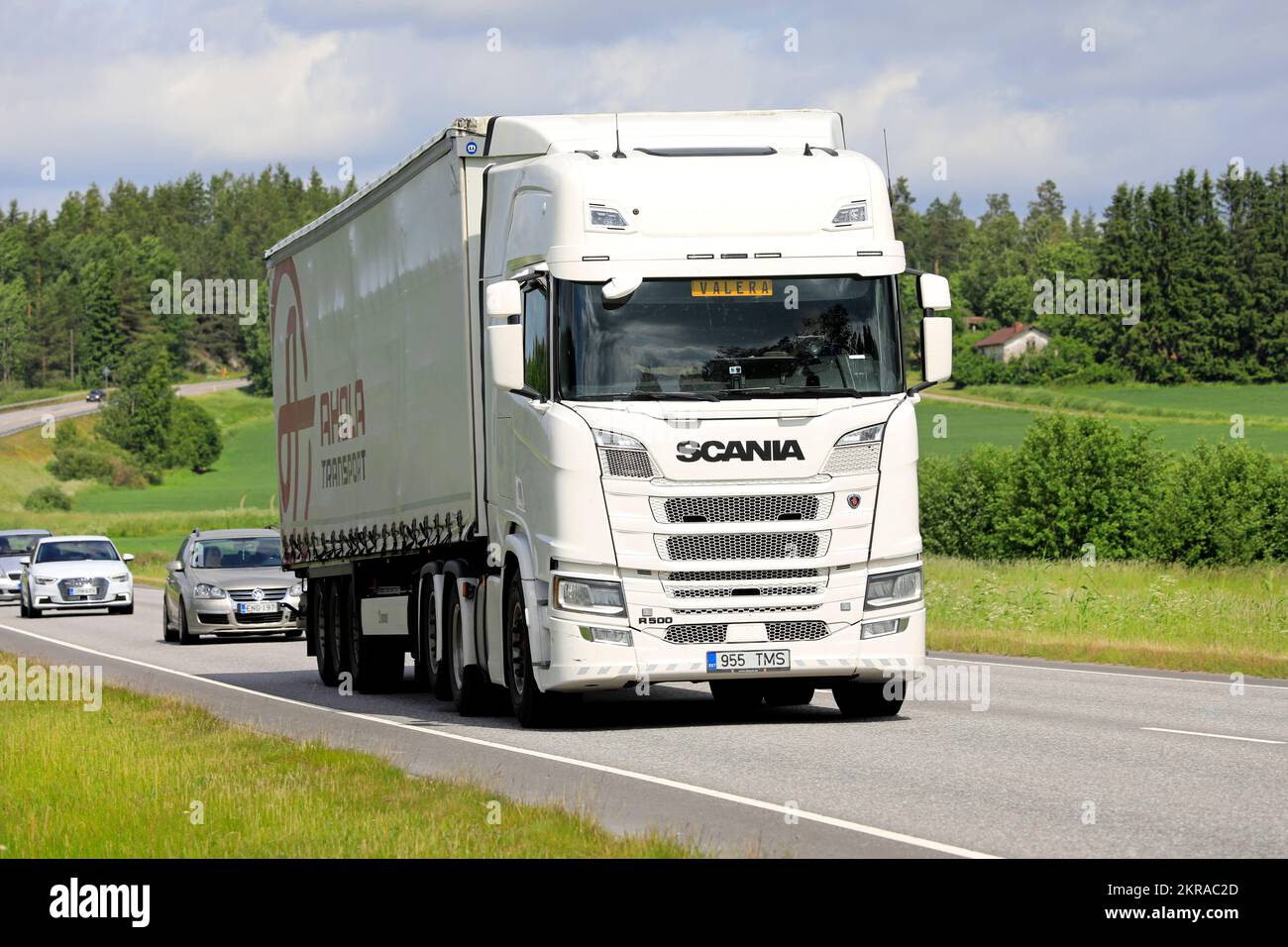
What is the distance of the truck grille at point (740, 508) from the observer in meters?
13.9

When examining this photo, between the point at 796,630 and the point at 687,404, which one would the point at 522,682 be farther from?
the point at 687,404

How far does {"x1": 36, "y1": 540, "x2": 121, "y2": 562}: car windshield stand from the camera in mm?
39938

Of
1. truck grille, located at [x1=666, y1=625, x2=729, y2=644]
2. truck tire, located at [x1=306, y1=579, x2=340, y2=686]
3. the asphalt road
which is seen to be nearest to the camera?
the asphalt road

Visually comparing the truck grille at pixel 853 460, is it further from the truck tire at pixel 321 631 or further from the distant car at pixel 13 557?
the distant car at pixel 13 557

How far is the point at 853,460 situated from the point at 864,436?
189 millimetres

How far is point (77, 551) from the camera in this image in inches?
1606

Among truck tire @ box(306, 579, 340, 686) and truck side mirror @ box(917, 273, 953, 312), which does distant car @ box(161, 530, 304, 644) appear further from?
truck side mirror @ box(917, 273, 953, 312)

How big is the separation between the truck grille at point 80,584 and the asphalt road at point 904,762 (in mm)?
18917

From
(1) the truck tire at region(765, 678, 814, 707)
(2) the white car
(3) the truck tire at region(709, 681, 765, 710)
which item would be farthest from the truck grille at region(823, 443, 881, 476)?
(2) the white car

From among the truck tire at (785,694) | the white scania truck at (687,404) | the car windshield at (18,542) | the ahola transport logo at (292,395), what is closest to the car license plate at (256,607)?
the ahola transport logo at (292,395)

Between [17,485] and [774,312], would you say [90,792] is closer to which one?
[774,312]

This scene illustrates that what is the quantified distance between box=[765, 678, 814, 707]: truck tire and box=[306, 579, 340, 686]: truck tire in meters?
5.79
